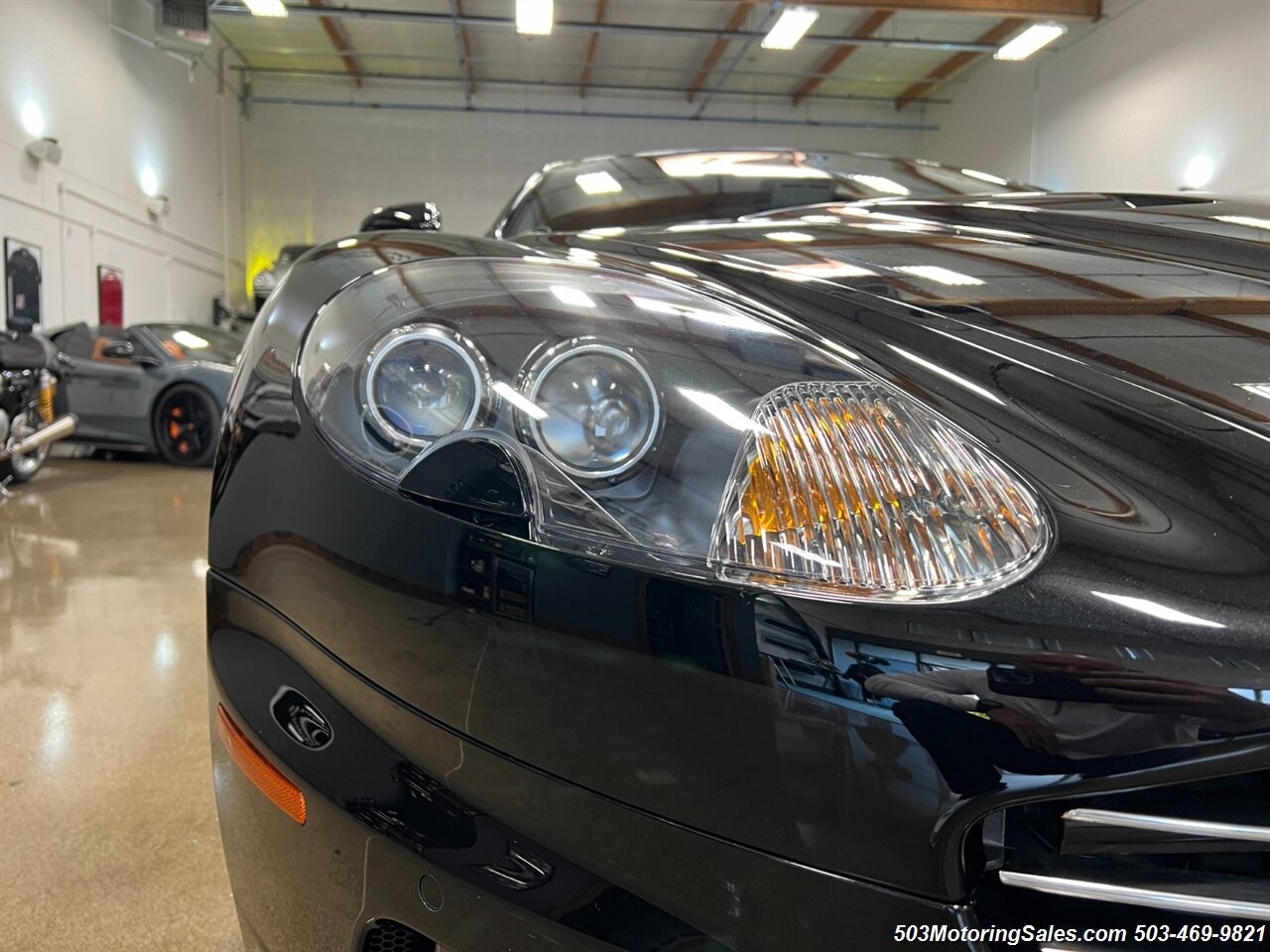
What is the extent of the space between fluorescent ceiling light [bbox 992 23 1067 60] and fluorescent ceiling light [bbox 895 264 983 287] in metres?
11.0

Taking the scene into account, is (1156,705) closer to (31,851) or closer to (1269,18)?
(31,851)

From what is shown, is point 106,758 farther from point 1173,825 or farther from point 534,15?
point 534,15

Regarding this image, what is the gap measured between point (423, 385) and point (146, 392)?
652cm

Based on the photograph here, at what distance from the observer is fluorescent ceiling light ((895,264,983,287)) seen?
86 centimetres

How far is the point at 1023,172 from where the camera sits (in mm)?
12125

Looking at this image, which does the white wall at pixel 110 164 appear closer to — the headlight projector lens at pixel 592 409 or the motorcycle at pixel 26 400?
the motorcycle at pixel 26 400

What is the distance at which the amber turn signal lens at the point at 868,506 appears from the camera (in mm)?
492

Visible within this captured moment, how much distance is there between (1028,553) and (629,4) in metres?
11.4

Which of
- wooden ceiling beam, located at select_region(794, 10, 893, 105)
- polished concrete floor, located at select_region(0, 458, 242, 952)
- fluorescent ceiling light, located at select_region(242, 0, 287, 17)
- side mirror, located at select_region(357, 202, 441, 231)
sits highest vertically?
wooden ceiling beam, located at select_region(794, 10, 893, 105)

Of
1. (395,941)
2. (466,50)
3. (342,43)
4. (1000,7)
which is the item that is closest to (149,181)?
(342,43)

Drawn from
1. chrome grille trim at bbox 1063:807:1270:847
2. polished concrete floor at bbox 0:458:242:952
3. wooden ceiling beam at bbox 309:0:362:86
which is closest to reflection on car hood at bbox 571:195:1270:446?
chrome grille trim at bbox 1063:807:1270:847

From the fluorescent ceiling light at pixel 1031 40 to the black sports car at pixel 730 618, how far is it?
36.7 feet

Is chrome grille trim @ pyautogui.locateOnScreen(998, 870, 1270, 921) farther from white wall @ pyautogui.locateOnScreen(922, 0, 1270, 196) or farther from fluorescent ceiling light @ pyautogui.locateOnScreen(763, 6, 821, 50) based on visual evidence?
fluorescent ceiling light @ pyautogui.locateOnScreen(763, 6, 821, 50)

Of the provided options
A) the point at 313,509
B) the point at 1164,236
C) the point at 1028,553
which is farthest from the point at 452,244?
the point at 1164,236
